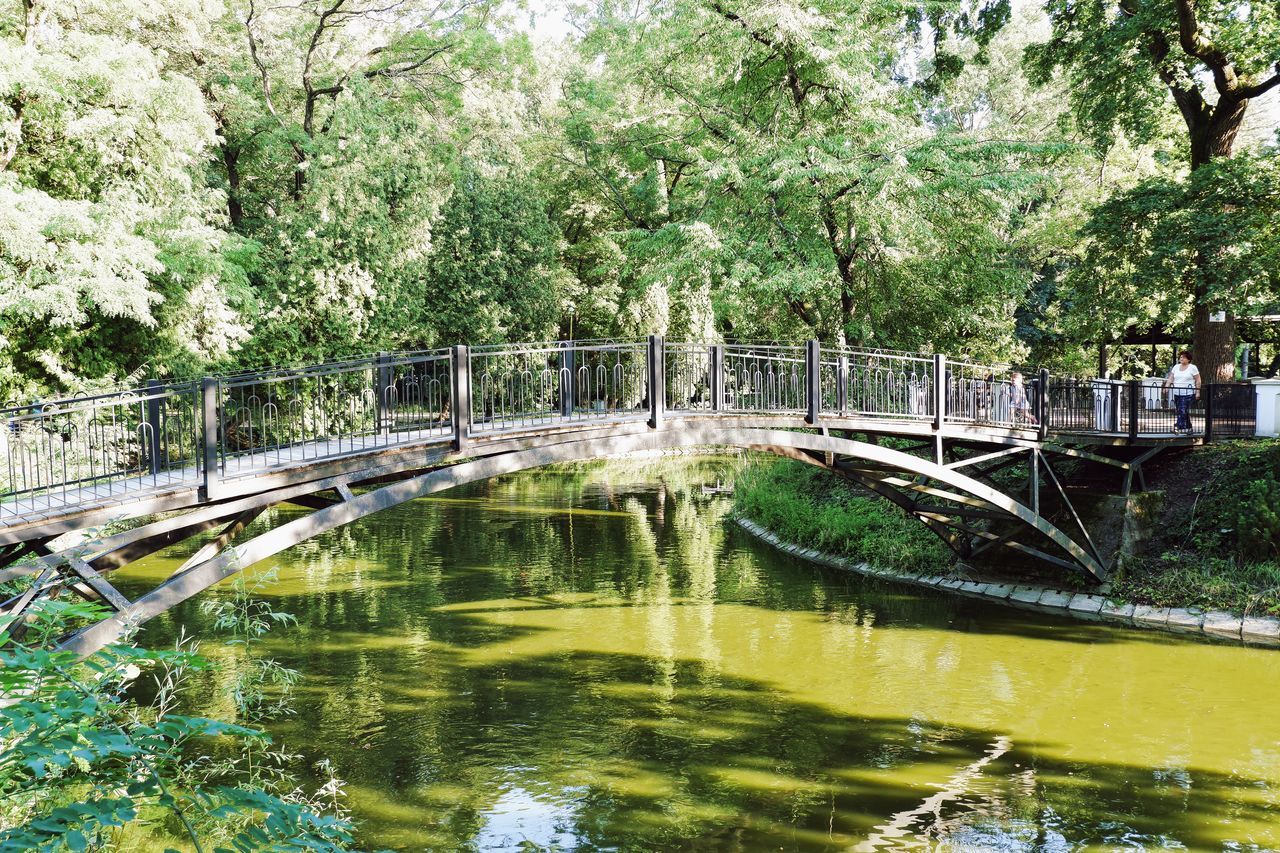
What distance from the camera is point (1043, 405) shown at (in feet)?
49.4

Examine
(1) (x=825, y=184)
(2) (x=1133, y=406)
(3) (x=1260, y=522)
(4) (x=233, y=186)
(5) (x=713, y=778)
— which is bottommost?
(5) (x=713, y=778)

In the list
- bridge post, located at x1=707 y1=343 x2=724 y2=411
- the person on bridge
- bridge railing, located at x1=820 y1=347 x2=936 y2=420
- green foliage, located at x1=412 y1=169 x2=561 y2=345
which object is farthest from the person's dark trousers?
green foliage, located at x1=412 y1=169 x2=561 y2=345

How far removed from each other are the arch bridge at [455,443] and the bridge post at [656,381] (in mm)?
23

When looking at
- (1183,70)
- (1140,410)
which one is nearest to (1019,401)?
(1140,410)

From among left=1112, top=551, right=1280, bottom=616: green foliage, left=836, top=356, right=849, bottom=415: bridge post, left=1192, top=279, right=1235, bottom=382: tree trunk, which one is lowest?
left=1112, top=551, right=1280, bottom=616: green foliage

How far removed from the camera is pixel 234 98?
65.3ft

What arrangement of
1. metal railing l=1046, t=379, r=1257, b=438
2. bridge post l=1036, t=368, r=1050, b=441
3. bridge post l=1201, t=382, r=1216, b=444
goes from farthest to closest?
bridge post l=1201, t=382, r=1216, b=444 < metal railing l=1046, t=379, r=1257, b=438 < bridge post l=1036, t=368, r=1050, b=441

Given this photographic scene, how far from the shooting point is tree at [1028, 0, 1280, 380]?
661 inches

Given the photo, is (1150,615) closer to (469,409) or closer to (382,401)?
(469,409)

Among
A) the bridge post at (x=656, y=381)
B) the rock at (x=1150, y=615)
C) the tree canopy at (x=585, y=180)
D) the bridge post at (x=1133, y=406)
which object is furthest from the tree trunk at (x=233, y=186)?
the rock at (x=1150, y=615)

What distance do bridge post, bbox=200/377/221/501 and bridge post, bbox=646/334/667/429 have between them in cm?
442

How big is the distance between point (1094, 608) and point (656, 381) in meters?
8.36

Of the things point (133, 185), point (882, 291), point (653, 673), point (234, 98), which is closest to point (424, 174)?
point (234, 98)

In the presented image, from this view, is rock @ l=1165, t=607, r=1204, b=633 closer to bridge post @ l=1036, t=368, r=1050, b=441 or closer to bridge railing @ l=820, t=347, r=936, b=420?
bridge post @ l=1036, t=368, r=1050, b=441
